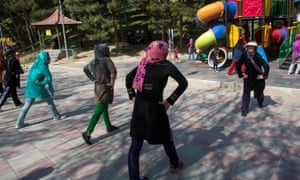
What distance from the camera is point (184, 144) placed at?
429 centimetres

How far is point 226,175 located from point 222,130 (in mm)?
1584

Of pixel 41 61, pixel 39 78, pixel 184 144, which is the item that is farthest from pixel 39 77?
pixel 184 144

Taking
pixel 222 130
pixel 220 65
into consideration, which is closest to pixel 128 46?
pixel 220 65

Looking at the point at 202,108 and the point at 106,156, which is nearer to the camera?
the point at 106,156

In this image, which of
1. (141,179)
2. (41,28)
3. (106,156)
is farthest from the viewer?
(41,28)

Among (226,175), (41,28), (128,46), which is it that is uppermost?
(41,28)

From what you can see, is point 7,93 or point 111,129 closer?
point 111,129

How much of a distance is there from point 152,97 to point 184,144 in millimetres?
1689

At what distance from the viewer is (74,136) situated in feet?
16.0

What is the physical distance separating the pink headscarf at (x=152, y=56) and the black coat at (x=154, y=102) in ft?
0.14

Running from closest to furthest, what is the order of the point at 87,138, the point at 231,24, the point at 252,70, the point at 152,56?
Answer: the point at 152,56, the point at 87,138, the point at 252,70, the point at 231,24

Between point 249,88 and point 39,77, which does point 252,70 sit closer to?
point 249,88

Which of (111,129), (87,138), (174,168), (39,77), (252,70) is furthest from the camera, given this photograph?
(252,70)

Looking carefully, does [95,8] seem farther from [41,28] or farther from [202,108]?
[202,108]
